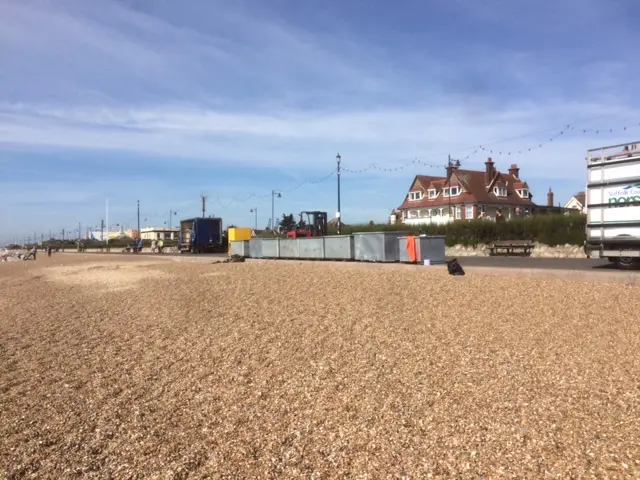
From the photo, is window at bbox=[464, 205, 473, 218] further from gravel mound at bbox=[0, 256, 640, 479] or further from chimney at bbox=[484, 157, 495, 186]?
gravel mound at bbox=[0, 256, 640, 479]

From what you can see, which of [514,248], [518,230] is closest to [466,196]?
[518,230]

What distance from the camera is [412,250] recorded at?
17.2 m

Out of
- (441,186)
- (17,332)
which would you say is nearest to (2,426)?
(17,332)

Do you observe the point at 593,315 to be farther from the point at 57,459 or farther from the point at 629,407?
the point at 57,459

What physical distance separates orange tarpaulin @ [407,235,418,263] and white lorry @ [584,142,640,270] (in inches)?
207

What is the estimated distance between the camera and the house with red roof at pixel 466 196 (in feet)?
183

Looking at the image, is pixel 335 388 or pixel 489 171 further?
pixel 489 171

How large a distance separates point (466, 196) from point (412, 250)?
41367 millimetres

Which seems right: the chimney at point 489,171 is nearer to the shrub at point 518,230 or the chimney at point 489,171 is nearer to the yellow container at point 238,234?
the shrub at point 518,230

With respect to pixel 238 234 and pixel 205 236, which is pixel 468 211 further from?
pixel 205 236

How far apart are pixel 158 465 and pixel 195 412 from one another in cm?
111

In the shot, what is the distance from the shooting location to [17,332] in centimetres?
973

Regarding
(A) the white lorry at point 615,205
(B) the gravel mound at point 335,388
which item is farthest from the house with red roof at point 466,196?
(B) the gravel mound at point 335,388

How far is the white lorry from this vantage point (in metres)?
15.4
